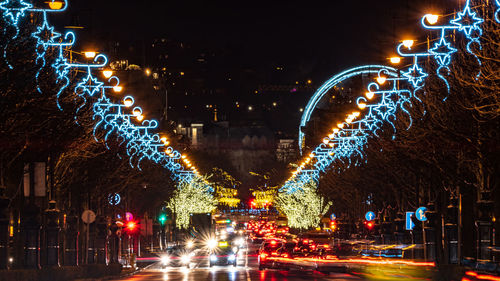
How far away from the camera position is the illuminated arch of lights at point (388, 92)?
3198cm

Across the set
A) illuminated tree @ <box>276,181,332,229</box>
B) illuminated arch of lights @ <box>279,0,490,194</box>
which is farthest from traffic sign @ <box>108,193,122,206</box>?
illuminated tree @ <box>276,181,332,229</box>

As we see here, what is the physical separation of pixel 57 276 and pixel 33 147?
6.96m

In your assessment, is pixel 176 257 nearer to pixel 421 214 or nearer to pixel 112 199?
pixel 112 199

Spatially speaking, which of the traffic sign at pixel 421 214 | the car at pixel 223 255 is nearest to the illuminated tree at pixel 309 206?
the car at pixel 223 255

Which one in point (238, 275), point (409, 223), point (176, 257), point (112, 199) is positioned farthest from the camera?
point (176, 257)

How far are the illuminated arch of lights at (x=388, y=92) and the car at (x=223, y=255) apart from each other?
12.7 m

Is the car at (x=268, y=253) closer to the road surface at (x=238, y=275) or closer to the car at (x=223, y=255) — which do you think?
A: the road surface at (x=238, y=275)

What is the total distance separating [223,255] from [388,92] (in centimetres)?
2246

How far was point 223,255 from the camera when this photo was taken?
67.1 metres

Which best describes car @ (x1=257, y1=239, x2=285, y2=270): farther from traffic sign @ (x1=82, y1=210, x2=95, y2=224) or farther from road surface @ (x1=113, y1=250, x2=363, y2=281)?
traffic sign @ (x1=82, y1=210, x2=95, y2=224)

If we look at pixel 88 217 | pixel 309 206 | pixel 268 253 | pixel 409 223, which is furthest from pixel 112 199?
pixel 309 206

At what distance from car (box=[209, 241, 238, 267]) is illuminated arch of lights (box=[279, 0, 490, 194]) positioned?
12.7m

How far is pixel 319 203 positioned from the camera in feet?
411

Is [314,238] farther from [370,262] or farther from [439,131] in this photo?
[439,131]
